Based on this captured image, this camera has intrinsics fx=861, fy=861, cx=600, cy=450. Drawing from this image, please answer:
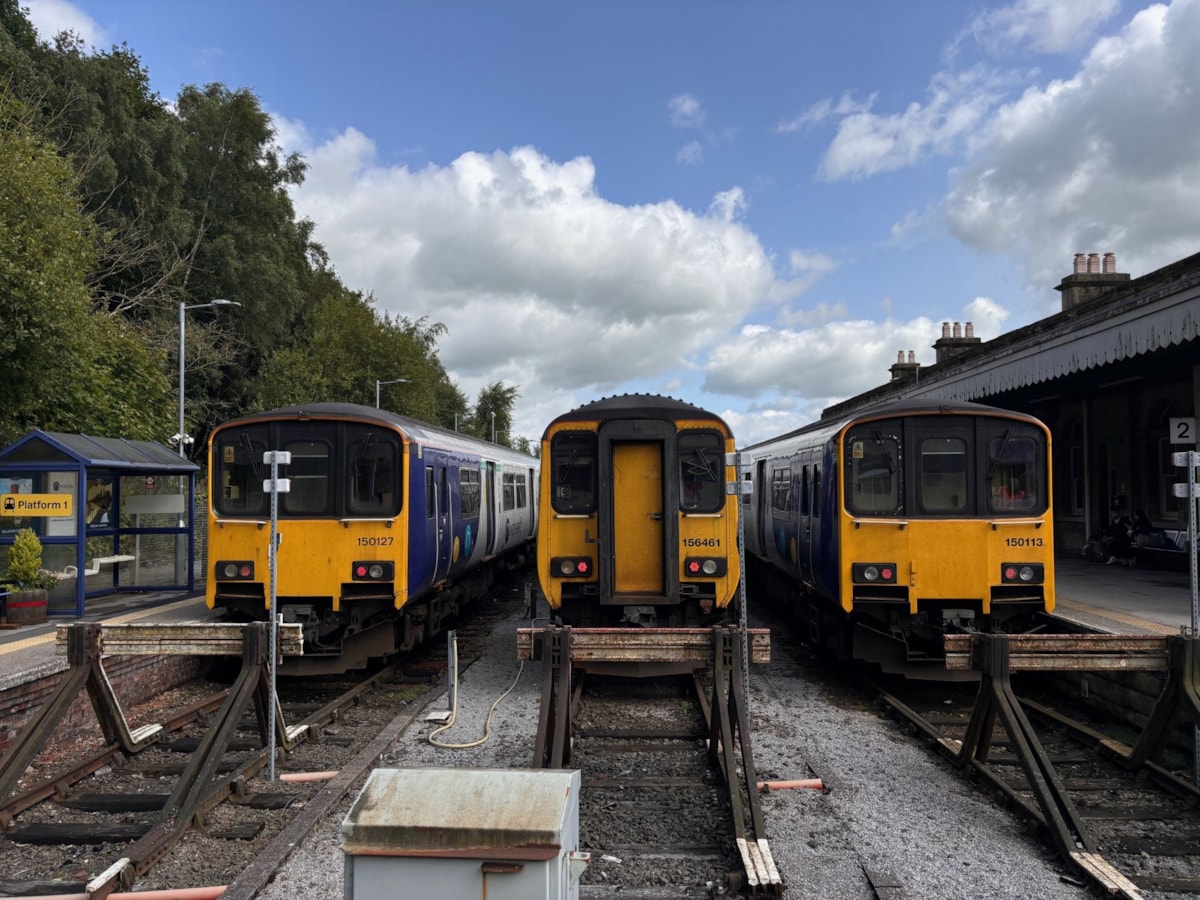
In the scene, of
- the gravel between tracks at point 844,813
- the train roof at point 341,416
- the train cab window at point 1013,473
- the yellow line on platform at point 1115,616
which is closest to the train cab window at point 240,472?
the train roof at point 341,416

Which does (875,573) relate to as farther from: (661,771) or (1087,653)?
(661,771)

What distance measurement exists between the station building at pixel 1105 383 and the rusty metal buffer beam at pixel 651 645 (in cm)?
500

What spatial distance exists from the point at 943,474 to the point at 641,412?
3.18 m

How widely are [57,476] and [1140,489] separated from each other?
59.6 feet

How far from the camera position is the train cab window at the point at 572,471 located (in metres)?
9.19

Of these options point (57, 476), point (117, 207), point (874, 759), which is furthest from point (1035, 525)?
point (117, 207)

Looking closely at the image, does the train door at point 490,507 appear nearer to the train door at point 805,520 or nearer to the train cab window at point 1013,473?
the train door at point 805,520

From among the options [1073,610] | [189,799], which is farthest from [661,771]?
[1073,610]

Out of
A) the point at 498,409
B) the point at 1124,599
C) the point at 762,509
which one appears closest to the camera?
the point at 1124,599

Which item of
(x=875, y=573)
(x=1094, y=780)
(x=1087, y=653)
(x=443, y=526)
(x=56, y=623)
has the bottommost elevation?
(x=1094, y=780)

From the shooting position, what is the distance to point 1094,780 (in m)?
6.57

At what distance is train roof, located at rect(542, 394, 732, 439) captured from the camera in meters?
9.09

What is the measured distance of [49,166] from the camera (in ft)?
48.0

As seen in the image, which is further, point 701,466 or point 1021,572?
point 701,466
